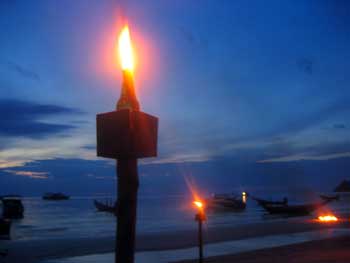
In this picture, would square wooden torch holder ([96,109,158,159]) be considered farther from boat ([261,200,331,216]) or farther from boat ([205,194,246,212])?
boat ([205,194,246,212])

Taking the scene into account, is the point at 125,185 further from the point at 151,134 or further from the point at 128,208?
the point at 151,134

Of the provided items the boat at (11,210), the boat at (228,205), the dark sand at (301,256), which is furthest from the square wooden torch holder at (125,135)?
Answer: the boat at (228,205)

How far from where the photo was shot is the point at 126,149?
3.62 meters

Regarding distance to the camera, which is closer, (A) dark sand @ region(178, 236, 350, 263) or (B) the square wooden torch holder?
(B) the square wooden torch holder

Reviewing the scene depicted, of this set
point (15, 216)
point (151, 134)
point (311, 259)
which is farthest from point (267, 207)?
point (151, 134)

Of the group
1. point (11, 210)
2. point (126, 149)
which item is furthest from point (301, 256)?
point (11, 210)

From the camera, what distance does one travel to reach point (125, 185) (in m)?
3.65

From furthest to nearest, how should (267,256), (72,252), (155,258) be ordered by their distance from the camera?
1. (72,252)
2. (155,258)
3. (267,256)

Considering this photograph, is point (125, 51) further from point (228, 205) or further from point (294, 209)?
point (228, 205)

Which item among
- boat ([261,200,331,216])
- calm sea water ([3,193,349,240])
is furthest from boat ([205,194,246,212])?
boat ([261,200,331,216])

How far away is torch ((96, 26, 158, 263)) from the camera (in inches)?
142

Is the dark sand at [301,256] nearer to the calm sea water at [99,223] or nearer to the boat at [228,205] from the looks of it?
the calm sea water at [99,223]

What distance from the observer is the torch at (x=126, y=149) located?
361 centimetres

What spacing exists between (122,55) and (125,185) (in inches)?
37.8
